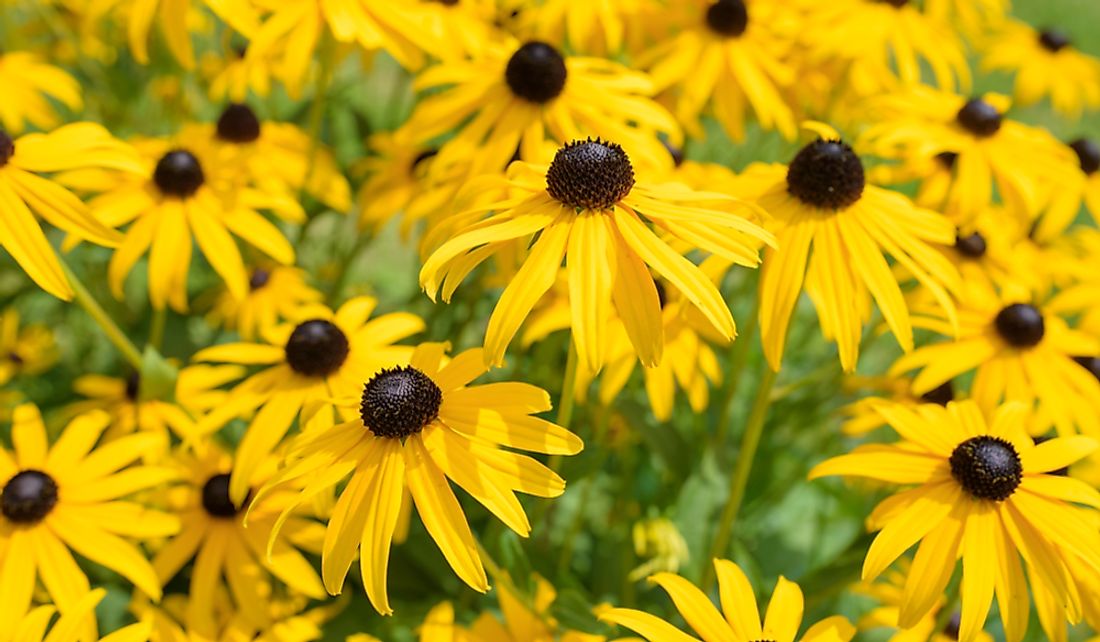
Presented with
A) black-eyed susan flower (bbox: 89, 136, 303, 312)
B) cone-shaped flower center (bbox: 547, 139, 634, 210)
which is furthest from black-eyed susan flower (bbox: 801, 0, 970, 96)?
black-eyed susan flower (bbox: 89, 136, 303, 312)

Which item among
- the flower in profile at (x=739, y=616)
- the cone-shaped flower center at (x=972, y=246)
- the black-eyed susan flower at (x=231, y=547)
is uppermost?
the cone-shaped flower center at (x=972, y=246)

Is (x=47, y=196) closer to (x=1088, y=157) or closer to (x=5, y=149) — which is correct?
(x=5, y=149)

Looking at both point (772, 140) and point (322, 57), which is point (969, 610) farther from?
point (772, 140)

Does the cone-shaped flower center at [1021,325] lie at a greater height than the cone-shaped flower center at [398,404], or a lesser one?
greater

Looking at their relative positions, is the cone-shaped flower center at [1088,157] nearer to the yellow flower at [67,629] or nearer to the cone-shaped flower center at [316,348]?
the cone-shaped flower center at [316,348]

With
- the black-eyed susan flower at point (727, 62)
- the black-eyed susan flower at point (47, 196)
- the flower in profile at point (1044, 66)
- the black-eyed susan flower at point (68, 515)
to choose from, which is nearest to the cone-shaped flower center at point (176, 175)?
the black-eyed susan flower at point (47, 196)

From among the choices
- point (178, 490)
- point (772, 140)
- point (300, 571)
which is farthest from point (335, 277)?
point (772, 140)
